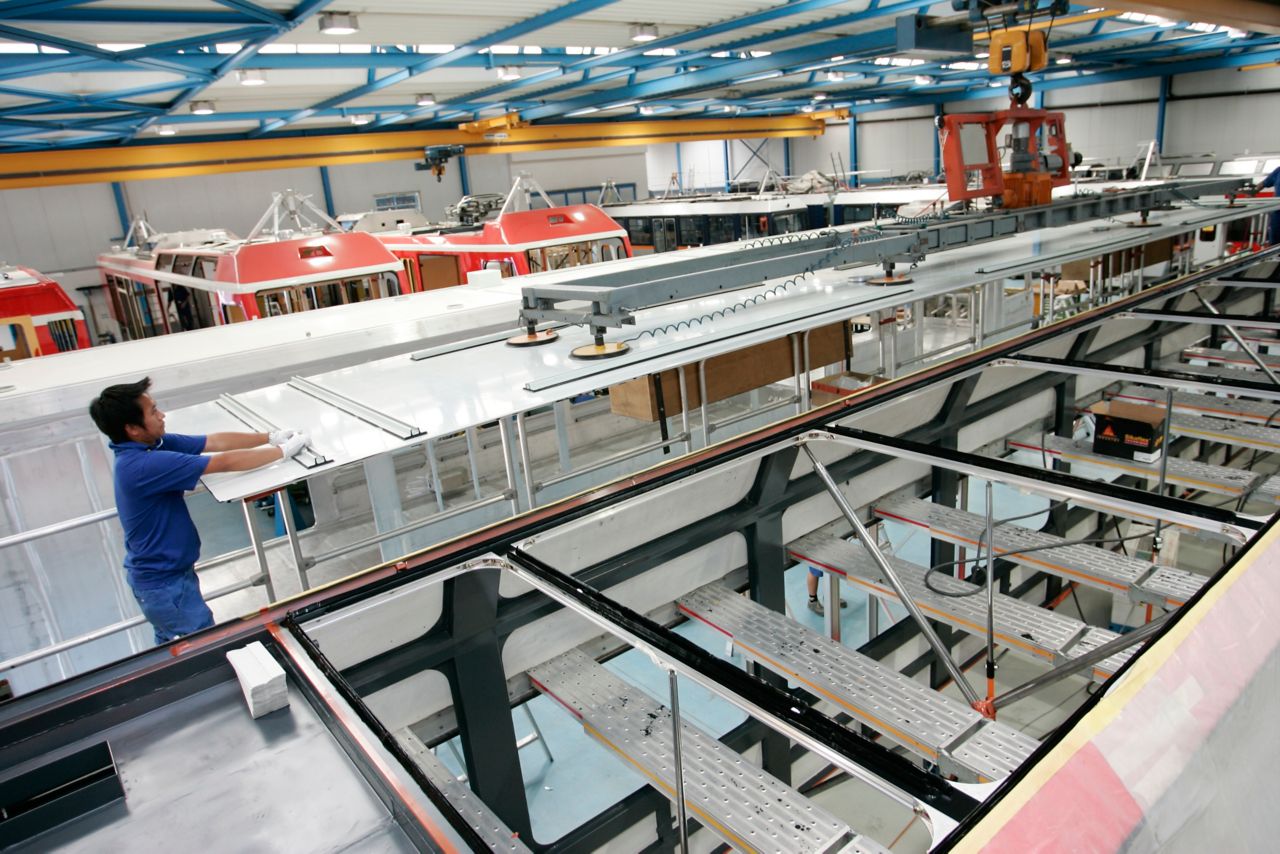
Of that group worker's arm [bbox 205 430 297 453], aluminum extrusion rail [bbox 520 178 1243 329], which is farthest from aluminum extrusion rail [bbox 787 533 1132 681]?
worker's arm [bbox 205 430 297 453]

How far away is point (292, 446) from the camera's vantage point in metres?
2.63

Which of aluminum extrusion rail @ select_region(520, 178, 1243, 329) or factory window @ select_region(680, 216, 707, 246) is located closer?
aluminum extrusion rail @ select_region(520, 178, 1243, 329)

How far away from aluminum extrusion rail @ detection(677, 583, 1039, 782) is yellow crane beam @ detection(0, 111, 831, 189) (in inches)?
670

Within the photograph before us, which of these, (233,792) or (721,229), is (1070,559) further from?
(721,229)

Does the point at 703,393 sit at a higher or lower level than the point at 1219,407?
higher

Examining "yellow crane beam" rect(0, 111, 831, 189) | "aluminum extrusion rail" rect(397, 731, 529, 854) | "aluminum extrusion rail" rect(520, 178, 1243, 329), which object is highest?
"yellow crane beam" rect(0, 111, 831, 189)

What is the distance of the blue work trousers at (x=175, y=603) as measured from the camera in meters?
3.15

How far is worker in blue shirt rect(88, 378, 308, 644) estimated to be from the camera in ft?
8.89

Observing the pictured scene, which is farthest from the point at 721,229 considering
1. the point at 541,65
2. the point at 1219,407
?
the point at 1219,407

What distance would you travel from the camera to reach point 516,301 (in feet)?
19.4

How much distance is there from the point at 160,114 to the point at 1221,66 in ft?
68.2

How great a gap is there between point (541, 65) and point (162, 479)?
1084 centimetres

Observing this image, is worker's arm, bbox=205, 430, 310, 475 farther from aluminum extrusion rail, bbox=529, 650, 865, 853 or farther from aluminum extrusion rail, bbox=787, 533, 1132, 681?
aluminum extrusion rail, bbox=787, 533, 1132, 681

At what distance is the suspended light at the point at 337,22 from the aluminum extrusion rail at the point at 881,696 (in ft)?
23.3
